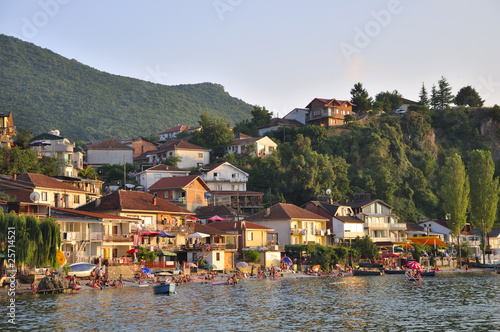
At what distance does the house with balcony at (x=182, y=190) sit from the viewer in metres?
95.9

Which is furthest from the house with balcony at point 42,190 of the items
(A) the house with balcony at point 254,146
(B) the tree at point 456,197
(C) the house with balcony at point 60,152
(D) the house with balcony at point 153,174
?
(B) the tree at point 456,197

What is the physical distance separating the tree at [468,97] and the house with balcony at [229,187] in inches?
3136

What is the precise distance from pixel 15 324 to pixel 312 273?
48.8 m

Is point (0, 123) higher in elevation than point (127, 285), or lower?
higher

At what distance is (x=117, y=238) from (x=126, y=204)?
7275 mm

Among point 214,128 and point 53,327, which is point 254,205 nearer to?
point 214,128

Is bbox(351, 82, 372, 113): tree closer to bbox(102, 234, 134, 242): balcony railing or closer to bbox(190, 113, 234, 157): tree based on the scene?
bbox(190, 113, 234, 157): tree

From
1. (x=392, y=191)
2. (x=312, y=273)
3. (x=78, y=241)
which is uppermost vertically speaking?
(x=392, y=191)

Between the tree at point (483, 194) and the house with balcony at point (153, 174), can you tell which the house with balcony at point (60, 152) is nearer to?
the house with balcony at point (153, 174)

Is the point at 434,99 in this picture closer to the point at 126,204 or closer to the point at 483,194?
the point at 483,194

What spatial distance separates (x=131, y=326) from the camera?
3472cm

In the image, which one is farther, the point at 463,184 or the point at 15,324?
the point at 463,184

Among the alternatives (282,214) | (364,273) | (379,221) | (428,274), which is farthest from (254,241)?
(379,221)

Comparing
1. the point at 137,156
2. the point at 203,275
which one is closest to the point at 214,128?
the point at 137,156
